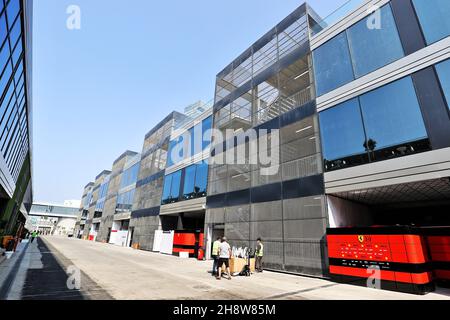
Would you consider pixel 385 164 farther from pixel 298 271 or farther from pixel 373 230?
pixel 298 271

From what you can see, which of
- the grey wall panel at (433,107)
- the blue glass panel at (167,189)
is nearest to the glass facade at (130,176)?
Result: the blue glass panel at (167,189)

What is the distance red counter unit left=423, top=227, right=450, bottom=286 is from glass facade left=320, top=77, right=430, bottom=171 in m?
3.84

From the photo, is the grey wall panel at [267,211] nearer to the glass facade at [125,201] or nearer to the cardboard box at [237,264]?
the cardboard box at [237,264]

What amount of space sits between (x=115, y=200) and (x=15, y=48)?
43518 millimetres

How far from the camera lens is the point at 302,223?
13.2 m

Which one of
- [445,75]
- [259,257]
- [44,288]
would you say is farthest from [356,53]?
[44,288]

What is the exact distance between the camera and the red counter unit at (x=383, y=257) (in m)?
8.72

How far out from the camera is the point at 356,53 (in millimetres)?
13273

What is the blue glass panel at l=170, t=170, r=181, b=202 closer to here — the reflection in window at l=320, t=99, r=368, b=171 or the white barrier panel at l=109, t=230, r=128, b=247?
the white barrier panel at l=109, t=230, r=128, b=247

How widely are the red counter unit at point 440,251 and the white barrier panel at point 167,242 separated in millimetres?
21406

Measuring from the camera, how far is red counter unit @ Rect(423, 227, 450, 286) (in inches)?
385

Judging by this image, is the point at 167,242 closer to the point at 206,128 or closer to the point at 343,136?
the point at 206,128
